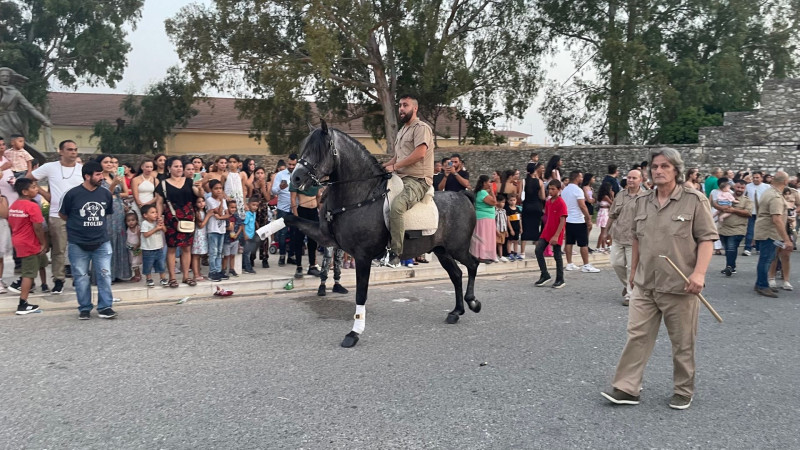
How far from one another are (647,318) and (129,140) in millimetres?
A: 37196

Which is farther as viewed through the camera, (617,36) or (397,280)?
(617,36)

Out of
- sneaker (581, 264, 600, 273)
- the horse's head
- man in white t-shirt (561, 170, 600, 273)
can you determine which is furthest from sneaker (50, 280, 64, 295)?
sneaker (581, 264, 600, 273)

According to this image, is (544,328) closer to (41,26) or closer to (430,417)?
(430,417)

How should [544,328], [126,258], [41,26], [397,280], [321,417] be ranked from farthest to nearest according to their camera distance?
[41,26]
[397,280]
[126,258]
[544,328]
[321,417]

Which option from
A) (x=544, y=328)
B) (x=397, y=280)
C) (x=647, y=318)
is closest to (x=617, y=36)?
(x=397, y=280)

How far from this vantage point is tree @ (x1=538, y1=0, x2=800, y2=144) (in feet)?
87.7

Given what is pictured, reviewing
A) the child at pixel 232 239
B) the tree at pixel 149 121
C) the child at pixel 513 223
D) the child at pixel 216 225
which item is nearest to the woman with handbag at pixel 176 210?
the child at pixel 216 225

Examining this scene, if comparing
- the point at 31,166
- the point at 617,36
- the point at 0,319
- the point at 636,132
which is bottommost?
the point at 0,319

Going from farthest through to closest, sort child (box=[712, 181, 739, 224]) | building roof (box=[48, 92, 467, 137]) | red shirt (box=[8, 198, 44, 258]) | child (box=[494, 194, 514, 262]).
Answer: building roof (box=[48, 92, 467, 137]) → child (box=[712, 181, 739, 224]) → child (box=[494, 194, 514, 262]) → red shirt (box=[8, 198, 44, 258])

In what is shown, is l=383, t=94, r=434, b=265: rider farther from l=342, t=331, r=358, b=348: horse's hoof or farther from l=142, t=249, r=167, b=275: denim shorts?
l=142, t=249, r=167, b=275: denim shorts

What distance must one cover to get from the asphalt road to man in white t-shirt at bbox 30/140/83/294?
110 centimetres

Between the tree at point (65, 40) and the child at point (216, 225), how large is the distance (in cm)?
3046

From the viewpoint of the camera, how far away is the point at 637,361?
15.6 feet

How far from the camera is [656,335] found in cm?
475
